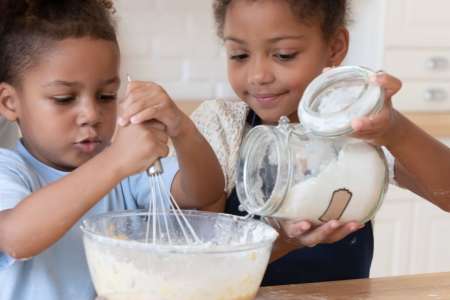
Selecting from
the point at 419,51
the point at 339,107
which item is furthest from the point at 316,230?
the point at 419,51

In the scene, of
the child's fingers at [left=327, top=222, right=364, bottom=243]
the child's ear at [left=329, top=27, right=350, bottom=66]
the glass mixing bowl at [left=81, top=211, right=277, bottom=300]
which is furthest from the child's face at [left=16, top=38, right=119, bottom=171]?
the child's ear at [left=329, top=27, right=350, bottom=66]

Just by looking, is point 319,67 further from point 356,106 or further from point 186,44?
point 186,44

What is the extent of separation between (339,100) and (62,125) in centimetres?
35

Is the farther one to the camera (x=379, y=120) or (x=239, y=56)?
(x=239, y=56)

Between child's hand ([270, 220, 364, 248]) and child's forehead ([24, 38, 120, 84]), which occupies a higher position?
child's forehead ([24, 38, 120, 84])

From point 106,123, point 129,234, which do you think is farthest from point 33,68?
point 129,234

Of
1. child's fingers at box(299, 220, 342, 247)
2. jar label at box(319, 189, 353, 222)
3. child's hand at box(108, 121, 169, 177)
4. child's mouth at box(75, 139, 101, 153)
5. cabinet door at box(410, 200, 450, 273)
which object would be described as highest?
child's hand at box(108, 121, 169, 177)

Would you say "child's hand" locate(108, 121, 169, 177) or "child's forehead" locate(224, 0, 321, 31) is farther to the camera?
"child's forehead" locate(224, 0, 321, 31)

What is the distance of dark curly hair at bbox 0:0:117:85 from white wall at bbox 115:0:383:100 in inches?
40.6

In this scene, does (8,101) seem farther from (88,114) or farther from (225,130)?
(225,130)

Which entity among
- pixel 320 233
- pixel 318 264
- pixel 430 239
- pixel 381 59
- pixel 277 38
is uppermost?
pixel 277 38

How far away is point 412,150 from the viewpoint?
3.11 ft

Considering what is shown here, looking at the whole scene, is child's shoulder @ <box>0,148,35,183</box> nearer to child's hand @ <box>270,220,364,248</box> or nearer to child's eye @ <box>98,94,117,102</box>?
child's eye @ <box>98,94,117,102</box>

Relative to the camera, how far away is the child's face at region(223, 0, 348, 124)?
1.12m
